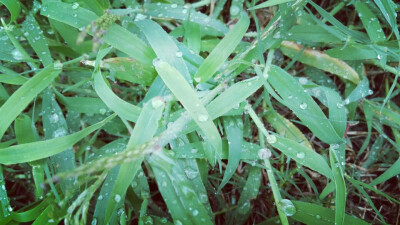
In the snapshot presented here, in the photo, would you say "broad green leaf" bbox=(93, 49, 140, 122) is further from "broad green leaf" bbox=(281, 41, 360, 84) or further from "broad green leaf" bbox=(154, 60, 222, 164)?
"broad green leaf" bbox=(281, 41, 360, 84)

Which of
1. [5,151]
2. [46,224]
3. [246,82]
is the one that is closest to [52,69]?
[5,151]

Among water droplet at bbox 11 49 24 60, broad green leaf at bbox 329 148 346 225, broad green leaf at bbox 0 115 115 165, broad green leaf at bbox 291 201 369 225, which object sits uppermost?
water droplet at bbox 11 49 24 60

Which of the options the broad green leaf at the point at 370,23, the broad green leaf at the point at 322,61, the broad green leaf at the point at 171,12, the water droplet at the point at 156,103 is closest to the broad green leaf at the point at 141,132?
the water droplet at the point at 156,103

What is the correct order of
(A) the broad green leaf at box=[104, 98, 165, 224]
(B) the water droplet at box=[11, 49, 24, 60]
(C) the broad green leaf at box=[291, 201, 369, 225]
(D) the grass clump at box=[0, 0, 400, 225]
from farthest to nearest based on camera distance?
(B) the water droplet at box=[11, 49, 24, 60], (C) the broad green leaf at box=[291, 201, 369, 225], (D) the grass clump at box=[0, 0, 400, 225], (A) the broad green leaf at box=[104, 98, 165, 224]

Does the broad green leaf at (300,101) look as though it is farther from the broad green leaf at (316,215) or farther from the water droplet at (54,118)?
the water droplet at (54,118)

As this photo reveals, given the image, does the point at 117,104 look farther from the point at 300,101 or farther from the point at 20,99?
the point at 300,101

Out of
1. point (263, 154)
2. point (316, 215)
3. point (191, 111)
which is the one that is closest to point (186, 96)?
point (191, 111)

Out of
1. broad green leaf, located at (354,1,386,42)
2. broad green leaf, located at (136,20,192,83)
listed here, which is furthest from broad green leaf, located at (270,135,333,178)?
broad green leaf, located at (354,1,386,42)

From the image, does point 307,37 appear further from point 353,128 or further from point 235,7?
point 353,128
